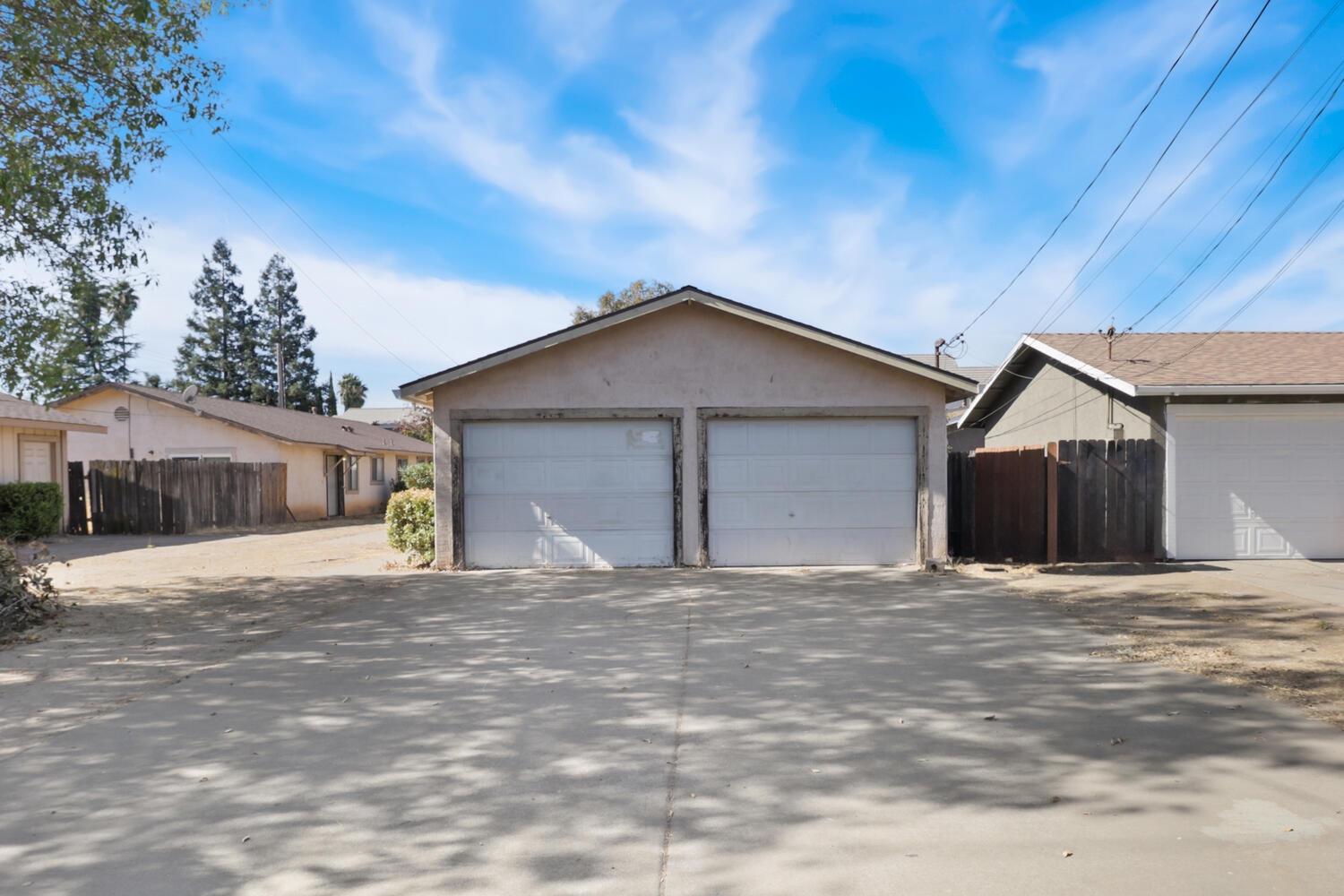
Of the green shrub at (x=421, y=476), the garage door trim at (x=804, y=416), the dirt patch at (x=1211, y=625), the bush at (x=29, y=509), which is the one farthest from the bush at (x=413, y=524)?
the green shrub at (x=421, y=476)

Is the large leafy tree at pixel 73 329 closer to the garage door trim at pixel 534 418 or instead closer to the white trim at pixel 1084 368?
the garage door trim at pixel 534 418

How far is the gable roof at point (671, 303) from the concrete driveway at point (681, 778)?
5.44 m

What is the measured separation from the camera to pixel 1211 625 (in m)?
8.22

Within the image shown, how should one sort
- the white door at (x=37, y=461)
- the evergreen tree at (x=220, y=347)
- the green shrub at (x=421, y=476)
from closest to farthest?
the white door at (x=37, y=461) → the green shrub at (x=421, y=476) → the evergreen tree at (x=220, y=347)

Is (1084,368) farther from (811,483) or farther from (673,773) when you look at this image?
(673,773)

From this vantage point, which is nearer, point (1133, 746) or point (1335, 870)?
point (1335, 870)

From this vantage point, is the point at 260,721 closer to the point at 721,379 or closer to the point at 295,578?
the point at 295,578

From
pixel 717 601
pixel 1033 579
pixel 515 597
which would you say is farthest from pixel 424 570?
pixel 1033 579

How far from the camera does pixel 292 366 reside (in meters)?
58.2

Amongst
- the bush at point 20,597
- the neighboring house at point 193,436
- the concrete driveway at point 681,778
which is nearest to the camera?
the concrete driveway at point 681,778

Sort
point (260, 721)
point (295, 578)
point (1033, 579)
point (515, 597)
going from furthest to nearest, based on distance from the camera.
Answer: point (295, 578)
point (1033, 579)
point (515, 597)
point (260, 721)

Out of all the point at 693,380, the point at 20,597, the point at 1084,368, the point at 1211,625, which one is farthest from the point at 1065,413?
the point at 20,597

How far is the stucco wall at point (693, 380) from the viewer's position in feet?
41.0

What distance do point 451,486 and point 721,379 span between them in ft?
13.9
